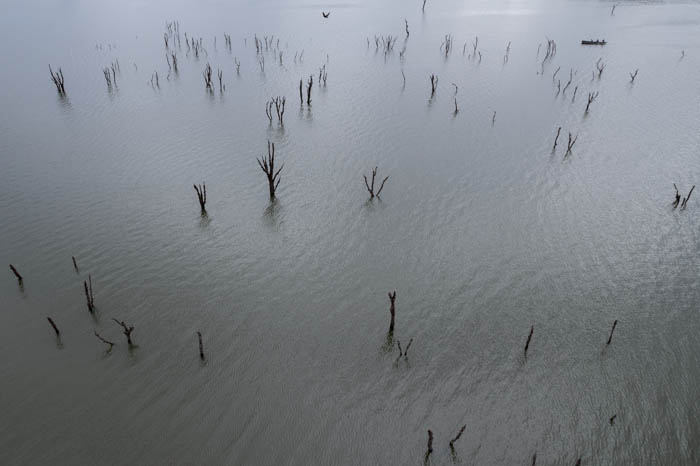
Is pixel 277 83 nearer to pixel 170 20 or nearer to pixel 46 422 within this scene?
pixel 46 422

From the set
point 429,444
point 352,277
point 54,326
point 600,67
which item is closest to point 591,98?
point 600,67

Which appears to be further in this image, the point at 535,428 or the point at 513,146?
the point at 513,146

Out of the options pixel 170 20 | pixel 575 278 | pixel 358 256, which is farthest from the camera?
pixel 170 20

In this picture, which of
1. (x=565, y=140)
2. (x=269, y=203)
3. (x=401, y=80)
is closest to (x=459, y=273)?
(x=269, y=203)

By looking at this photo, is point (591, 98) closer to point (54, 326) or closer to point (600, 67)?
point (600, 67)

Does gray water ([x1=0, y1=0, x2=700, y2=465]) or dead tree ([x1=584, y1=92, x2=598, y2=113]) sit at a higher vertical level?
dead tree ([x1=584, y1=92, x2=598, y2=113])

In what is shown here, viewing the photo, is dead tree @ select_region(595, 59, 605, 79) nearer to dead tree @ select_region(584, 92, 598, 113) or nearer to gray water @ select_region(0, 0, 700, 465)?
gray water @ select_region(0, 0, 700, 465)

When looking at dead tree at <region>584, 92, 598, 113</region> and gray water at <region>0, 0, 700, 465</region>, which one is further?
dead tree at <region>584, 92, 598, 113</region>

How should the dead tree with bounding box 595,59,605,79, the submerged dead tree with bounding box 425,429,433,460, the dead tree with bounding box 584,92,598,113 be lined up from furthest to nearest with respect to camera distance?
the dead tree with bounding box 595,59,605,79, the dead tree with bounding box 584,92,598,113, the submerged dead tree with bounding box 425,429,433,460

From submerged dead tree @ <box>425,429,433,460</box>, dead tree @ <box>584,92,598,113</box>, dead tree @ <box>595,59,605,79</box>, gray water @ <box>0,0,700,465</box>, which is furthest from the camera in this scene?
dead tree @ <box>595,59,605,79</box>

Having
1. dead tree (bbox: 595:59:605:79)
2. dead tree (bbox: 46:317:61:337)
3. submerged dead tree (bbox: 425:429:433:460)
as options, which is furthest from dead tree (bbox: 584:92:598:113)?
dead tree (bbox: 46:317:61:337)
